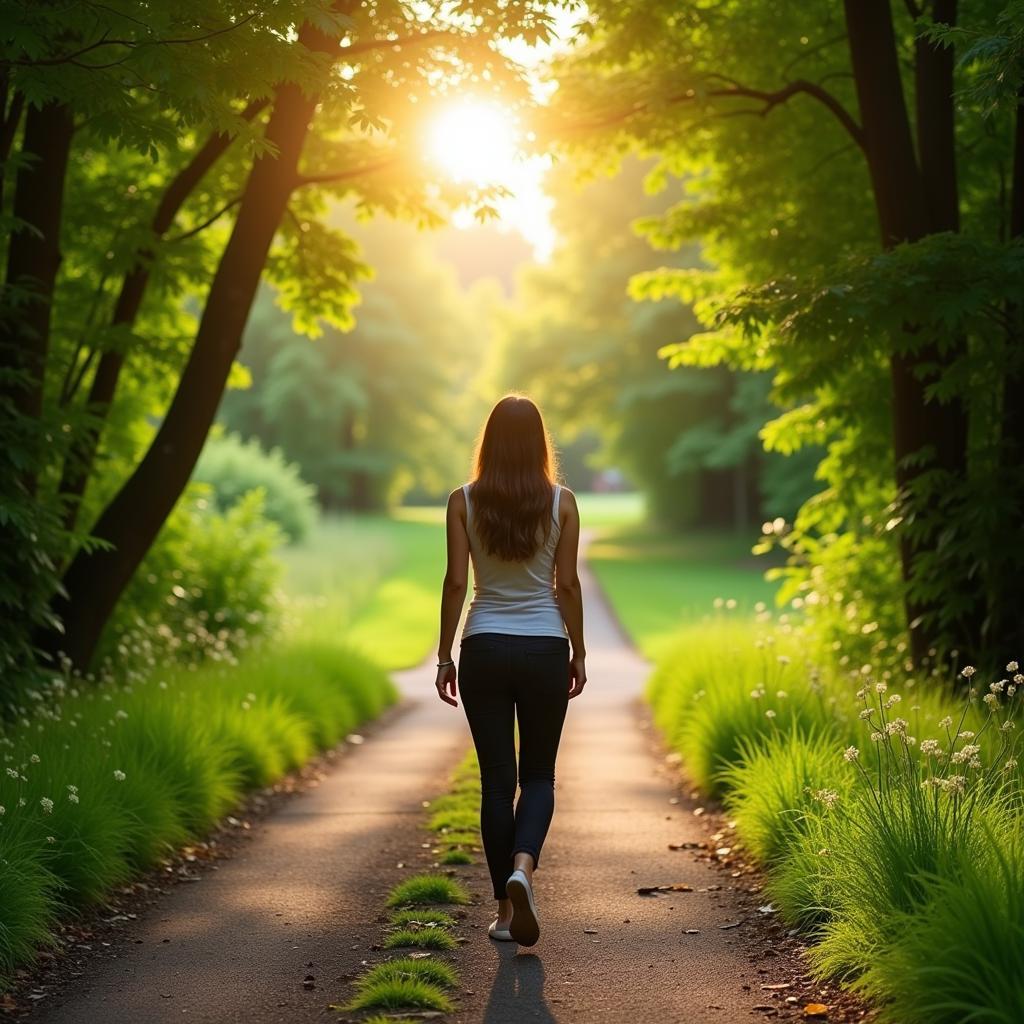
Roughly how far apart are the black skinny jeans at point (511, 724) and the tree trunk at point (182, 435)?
543 cm

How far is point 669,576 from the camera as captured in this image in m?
36.6

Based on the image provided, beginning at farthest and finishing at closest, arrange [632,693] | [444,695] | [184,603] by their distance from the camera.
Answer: [632,693]
[184,603]
[444,695]

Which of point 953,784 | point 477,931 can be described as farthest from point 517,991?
point 953,784

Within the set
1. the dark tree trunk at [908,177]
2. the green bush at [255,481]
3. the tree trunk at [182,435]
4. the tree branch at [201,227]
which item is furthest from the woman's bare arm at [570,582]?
the green bush at [255,481]

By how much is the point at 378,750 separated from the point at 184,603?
4.34 metres

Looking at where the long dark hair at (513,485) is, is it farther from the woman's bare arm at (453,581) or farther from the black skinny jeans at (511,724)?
the black skinny jeans at (511,724)

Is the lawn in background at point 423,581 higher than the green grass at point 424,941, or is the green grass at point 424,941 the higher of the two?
the green grass at point 424,941

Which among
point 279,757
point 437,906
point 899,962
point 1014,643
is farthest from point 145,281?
point 899,962

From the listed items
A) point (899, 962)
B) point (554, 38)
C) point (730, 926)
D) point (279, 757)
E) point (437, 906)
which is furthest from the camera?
point (279, 757)

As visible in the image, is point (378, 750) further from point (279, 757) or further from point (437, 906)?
point (437, 906)

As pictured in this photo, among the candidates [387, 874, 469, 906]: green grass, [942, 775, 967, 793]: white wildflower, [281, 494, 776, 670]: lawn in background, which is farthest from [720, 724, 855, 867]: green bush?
[281, 494, 776, 670]: lawn in background

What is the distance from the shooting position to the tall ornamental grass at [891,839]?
4.03 m

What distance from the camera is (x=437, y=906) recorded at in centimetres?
617

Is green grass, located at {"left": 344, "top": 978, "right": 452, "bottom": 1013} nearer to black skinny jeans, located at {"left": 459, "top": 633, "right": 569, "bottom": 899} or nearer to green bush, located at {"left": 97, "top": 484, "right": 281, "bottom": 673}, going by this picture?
black skinny jeans, located at {"left": 459, "top": 633, "right": 569, "bottom": 899}
